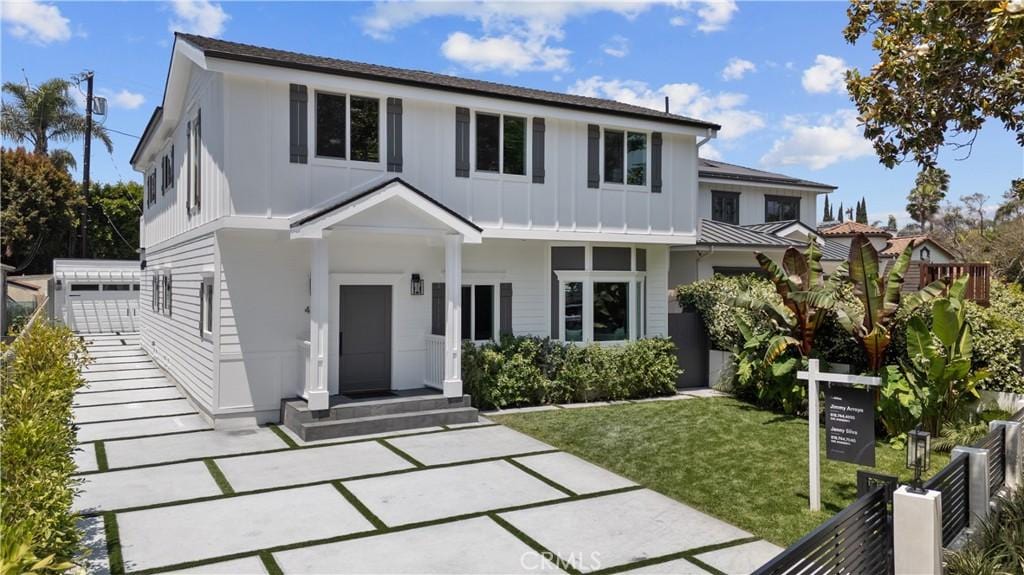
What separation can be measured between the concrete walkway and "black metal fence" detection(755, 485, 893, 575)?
1.20m

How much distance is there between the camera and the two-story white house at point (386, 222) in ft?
36.2

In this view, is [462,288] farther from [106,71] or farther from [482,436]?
[106,71]

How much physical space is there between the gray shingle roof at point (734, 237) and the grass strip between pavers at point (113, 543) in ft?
42.0

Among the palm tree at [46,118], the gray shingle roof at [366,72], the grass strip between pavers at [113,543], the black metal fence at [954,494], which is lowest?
the grass strip between pavers at [113,543]

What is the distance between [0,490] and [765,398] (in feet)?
39.6

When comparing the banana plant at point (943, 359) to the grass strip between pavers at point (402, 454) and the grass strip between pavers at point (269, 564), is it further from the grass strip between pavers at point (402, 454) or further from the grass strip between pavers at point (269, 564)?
the grass strip between pavers at point (269, 564)

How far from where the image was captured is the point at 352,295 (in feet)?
41.0

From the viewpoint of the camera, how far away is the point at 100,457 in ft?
30.9

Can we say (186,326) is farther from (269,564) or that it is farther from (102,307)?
(102,307)

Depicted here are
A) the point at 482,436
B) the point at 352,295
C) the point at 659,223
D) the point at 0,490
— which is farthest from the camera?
the point at 659,223

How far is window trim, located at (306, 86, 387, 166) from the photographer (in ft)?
37.4

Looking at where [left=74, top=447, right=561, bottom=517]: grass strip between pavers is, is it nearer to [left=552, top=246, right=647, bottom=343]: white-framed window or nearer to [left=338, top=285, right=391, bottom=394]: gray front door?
[left=338, top=285, right=391, bottom=394]: gray front door

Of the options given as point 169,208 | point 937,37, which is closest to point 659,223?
point 937,37

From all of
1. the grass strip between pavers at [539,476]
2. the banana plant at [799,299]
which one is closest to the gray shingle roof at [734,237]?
the banana plant at [799,299]
